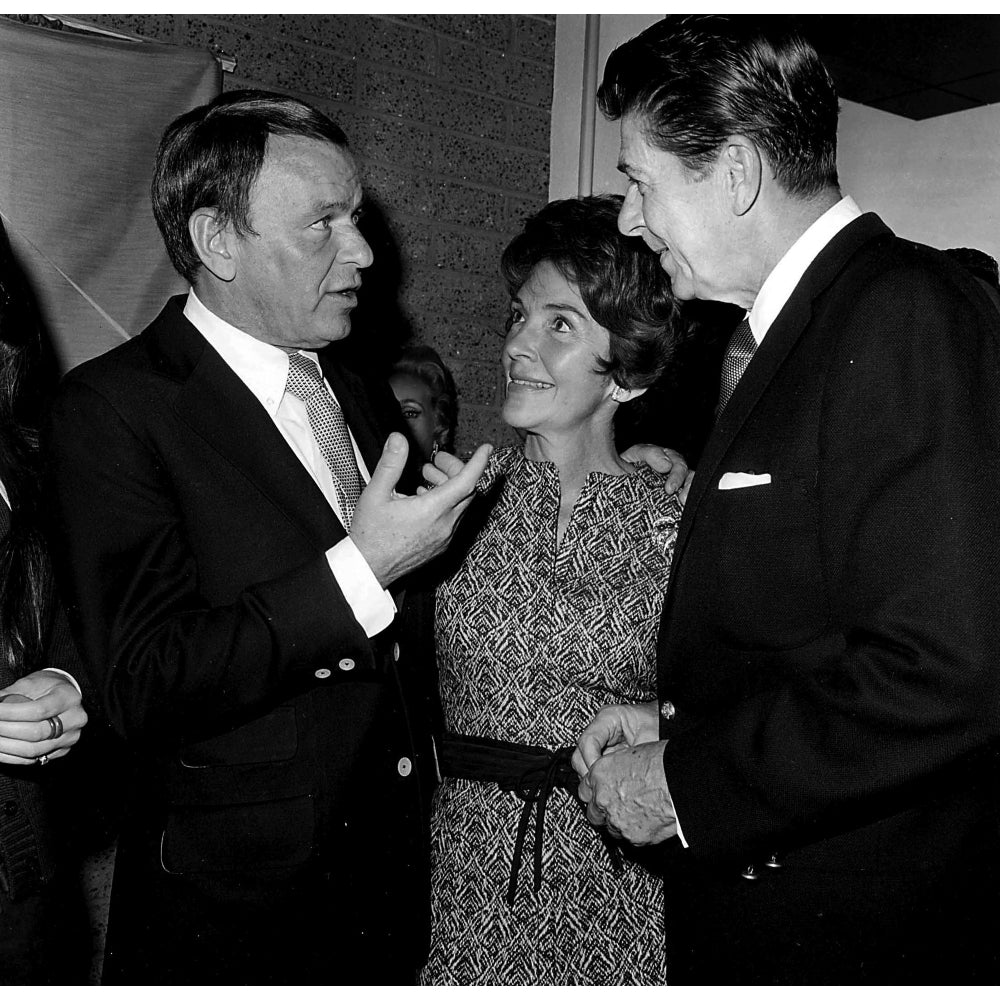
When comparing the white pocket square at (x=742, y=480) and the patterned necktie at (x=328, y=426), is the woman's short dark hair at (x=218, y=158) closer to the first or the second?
the patterned necktie at (x=328, y=426)

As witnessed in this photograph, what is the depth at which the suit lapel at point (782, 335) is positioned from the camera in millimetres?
1315

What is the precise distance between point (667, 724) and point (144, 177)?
6.40 feet

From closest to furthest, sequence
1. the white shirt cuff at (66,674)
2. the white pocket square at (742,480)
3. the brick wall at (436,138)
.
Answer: the white pocket square at (742,480) < the white shirt cuff at (66,674) < the brick wall at (436,138)

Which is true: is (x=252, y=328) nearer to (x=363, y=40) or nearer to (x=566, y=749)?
(x=566, y=749)

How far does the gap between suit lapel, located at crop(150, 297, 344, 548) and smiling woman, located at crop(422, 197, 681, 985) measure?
371 millimetres

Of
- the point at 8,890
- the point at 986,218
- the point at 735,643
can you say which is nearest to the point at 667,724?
the point at 735,643

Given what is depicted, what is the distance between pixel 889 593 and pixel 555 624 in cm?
73

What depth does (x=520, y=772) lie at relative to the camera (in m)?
1.73

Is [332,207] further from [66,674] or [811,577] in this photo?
[811,577]

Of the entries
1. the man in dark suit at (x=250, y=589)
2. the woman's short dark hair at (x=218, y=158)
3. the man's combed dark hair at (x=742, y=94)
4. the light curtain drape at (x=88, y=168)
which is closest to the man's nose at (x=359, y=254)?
the man in dark suit at (x=250, y=589)

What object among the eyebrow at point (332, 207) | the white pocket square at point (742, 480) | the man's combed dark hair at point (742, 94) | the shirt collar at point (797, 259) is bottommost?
the white pocket square at point (742, 480)

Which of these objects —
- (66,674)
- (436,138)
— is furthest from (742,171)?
(436,138)

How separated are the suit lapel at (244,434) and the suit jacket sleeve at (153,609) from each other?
3.6 inches

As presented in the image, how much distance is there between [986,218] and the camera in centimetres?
303
